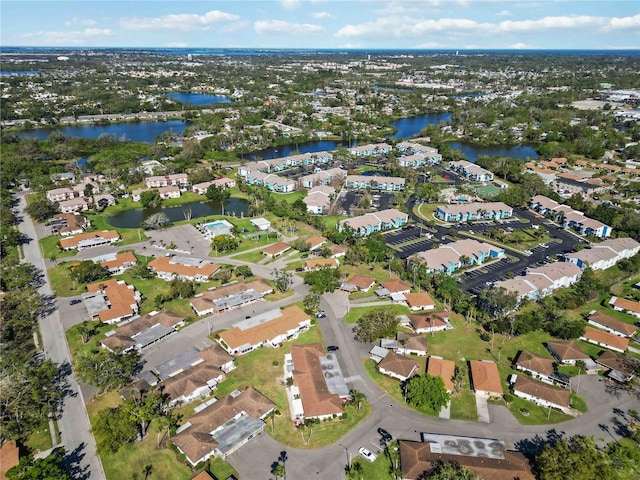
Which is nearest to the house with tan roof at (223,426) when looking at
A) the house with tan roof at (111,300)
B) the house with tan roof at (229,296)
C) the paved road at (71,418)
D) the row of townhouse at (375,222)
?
the paved road at (71,418)

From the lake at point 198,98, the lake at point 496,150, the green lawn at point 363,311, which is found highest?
the green lawn at point 363,311

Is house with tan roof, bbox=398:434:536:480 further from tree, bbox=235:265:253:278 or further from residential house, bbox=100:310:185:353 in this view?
tree, bbox=235:265:253:278

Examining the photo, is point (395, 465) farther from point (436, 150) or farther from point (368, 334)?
point (436, 150)

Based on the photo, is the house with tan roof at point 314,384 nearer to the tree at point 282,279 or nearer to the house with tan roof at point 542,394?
the tree at point 282,279

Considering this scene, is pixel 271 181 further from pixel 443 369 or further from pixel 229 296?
pixel 443 369

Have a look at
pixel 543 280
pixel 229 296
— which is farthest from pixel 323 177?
pixel 543 280

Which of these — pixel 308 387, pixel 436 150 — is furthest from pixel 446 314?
pixel 436 150

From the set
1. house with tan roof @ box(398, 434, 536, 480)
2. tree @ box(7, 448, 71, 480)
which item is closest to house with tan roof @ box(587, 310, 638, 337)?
house with tan roof @ box(398, 434, 536, 480)
